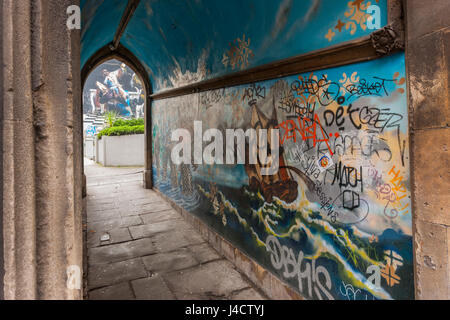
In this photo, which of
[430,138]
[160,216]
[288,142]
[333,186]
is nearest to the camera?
Result: [430,138]

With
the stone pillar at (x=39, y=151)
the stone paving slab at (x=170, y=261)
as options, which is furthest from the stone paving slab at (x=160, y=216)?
the stone pillar at (x=39, y=151)

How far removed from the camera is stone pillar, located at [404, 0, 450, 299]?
1.68 m

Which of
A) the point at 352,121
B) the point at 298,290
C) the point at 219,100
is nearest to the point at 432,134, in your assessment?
the point at 352,121

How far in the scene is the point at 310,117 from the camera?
267 centimetres

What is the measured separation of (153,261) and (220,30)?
152 inches

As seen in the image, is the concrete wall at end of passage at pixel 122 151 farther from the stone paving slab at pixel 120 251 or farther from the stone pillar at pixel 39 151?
Result: the stone pillar at pixel 39 151

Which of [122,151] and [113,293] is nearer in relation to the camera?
[113,293]

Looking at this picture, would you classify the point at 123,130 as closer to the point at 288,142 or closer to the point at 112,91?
the point at 288,142

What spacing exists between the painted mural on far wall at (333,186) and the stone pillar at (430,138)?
0.27 feet

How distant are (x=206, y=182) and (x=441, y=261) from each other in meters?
3.90

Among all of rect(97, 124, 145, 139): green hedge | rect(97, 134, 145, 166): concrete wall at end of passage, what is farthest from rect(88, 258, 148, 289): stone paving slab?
rect(97, 124, 145, 139): green hedge

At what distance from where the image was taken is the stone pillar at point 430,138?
168 cm

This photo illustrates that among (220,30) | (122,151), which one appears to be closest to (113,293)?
(220,30)

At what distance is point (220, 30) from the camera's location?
413cm
